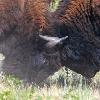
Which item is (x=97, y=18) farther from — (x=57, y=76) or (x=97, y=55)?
(x=57, y=76)

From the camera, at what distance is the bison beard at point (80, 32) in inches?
362

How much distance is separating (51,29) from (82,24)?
2.06 feet

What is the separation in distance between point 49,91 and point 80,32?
→ 153 centimetres

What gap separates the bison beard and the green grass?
48cm

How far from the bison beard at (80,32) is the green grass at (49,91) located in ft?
1.57

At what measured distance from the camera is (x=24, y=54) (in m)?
9.07

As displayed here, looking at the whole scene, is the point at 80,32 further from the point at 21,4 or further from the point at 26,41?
the point at 21,4

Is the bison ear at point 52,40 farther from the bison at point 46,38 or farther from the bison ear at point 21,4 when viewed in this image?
the bison ear at point 21,4

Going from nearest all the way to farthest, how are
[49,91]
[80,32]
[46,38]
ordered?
[49,91] < [46,38] < [80,32]

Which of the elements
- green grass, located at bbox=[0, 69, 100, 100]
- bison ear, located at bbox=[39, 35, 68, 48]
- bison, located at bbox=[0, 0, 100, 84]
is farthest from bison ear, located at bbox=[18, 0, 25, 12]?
green grass, located at bbox=[0, 69, 100, 100]

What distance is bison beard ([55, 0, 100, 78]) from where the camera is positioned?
362 inches

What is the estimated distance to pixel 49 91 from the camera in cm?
828

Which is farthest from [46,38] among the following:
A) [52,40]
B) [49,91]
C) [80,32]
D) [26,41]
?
[49,91]

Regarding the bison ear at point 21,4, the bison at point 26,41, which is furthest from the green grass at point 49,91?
the bison ear at point 21,4
